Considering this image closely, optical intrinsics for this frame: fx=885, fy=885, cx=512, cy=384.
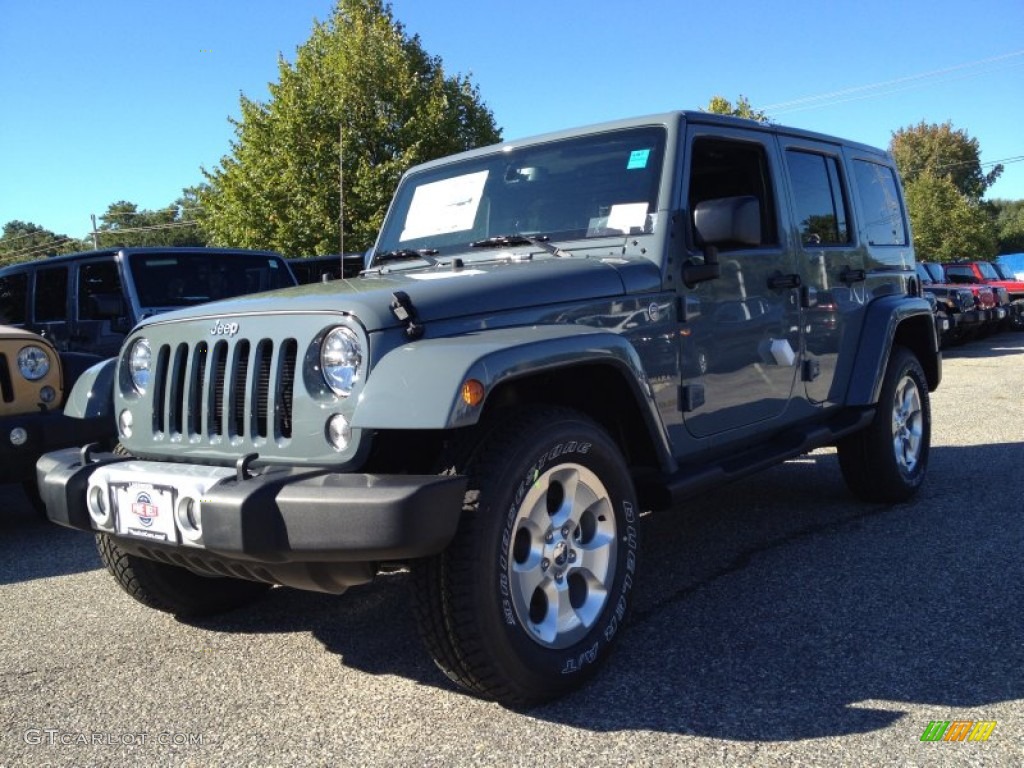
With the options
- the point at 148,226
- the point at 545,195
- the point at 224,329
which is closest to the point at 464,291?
the point at 224,329

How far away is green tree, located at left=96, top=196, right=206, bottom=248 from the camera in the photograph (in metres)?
69.9

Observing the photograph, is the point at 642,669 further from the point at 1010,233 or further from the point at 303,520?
the point at 1010,233

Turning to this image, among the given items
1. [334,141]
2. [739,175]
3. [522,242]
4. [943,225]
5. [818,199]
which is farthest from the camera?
[943,225]

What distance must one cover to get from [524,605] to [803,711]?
2.82 ft

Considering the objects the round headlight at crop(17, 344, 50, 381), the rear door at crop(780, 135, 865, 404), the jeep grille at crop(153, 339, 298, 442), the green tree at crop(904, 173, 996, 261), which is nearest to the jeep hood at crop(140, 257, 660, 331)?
the jeep grille at crop(153, 339, 298, 442)

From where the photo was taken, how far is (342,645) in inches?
129

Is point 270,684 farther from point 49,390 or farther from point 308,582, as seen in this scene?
point 49,390

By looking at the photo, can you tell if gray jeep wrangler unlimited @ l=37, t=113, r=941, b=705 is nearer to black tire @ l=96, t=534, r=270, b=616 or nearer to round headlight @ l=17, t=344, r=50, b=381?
black tire @ l=96, t=534, r=270, b=616

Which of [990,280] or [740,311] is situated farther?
[990,280]

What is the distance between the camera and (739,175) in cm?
410

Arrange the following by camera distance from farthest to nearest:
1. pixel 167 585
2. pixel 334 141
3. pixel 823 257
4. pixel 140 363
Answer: pixel 334 141 < pixel 823 257 < pixel 167 585 < pixel 140 363

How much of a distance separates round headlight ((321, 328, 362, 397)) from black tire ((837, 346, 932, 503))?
10.8 ft

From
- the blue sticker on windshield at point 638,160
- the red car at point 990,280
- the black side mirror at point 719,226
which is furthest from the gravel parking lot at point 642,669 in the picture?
the red car at point 990,280

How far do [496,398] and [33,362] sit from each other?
3352 mm
